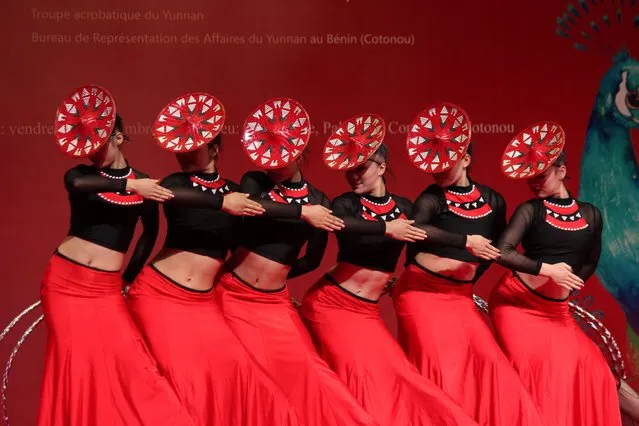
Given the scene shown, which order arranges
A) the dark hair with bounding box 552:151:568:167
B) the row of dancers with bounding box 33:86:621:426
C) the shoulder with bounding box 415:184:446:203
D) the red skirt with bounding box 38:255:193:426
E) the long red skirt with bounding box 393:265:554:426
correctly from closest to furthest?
1. the red skirt with bounding box 38:255:193:426
2. the row of dancers with bounding box 33:86:621:426
3. the long red skirt with bounding box 393:265:554:426
4. the shoulder with bounding box 415:184:446:203
5. the dark hair with bounding box 552:151:568:167

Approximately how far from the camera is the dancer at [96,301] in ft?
14.1

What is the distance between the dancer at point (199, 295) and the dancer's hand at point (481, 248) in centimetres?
86

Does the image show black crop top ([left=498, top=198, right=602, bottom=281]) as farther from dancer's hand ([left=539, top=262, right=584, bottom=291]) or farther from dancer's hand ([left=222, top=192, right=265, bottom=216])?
dancer's hand ([left=222, top=192, right=265, bottom=216])

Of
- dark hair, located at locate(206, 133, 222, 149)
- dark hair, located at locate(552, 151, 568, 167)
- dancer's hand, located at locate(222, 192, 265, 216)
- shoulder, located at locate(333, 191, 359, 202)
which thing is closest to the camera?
dancer's hand, located at locate(222, 192, 265, 216)

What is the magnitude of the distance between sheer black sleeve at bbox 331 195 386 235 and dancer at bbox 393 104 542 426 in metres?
0.25

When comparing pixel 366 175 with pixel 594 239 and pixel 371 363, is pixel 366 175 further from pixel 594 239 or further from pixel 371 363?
pixel 594 239

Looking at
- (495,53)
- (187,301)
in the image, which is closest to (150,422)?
(187,301)

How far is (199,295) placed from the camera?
183 inches

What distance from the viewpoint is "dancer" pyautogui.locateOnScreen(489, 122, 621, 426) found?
5.06m

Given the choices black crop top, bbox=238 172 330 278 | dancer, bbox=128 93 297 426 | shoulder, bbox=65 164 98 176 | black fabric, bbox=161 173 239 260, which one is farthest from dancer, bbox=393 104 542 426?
shoulder, bbox=65 164 98 176

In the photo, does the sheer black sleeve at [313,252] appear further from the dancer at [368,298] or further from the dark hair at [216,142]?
the dark hair at [216,142]

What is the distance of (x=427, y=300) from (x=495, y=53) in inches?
91.0

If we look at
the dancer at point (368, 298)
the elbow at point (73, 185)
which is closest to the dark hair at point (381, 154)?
the dancer at point (368, 298)

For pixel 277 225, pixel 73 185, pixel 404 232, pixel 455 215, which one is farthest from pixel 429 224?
pixel 73 185
